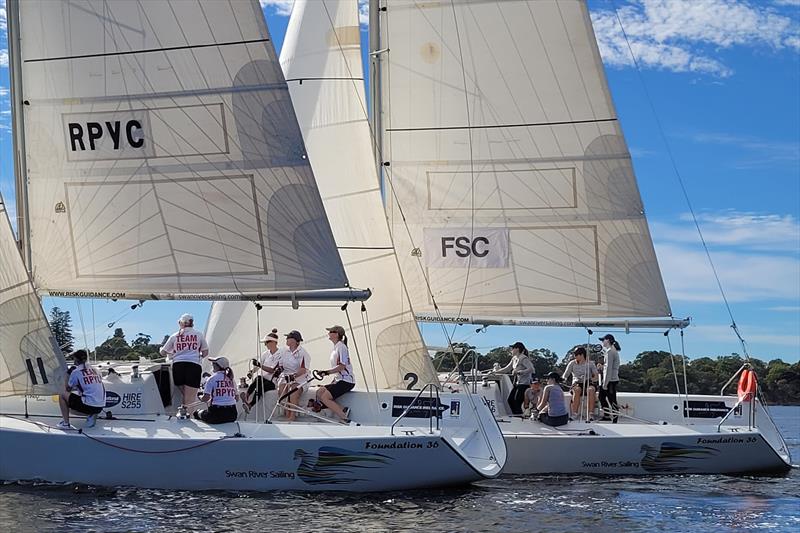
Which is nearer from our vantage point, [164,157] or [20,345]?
[20,345]

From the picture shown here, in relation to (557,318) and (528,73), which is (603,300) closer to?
(557,318)

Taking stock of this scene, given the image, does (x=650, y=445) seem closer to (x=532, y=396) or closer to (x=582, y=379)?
(x=582, y=379)

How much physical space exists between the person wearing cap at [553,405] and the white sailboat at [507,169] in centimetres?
A: 214

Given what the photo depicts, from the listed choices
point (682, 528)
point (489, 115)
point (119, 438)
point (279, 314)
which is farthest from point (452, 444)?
point (489, 115)

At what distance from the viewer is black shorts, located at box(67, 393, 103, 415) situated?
14.1 metres

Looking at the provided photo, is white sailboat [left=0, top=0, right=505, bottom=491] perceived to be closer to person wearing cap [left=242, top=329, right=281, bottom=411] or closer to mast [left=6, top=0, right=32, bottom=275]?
mast [left=6, top=0, right=32, bottom=275]

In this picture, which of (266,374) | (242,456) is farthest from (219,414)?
(266,374)

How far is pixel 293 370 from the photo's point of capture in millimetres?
15352

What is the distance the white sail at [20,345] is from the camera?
1444cm

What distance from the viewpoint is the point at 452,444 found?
45.3 feet

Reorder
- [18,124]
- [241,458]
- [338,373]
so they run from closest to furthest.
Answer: [241,458] < [338,373] < [18,124]

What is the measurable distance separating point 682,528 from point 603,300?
6.91m

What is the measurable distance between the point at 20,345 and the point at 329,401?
159 inches

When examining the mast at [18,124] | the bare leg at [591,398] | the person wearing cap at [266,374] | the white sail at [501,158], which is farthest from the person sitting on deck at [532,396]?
the mast at [18,124]
